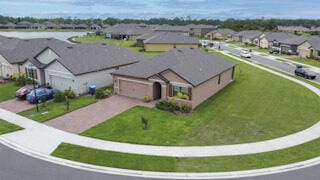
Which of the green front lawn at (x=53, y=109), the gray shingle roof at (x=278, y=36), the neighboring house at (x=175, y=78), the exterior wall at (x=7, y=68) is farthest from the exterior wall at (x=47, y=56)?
the gray shingle roof at (x=278, y=36)

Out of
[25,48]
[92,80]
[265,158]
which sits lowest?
[265,158]

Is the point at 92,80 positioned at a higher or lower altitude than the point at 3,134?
higher

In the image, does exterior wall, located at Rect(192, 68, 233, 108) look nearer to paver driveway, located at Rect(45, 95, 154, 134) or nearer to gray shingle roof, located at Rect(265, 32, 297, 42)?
paver driveway, located at Rect(45, 95, 154, 134)

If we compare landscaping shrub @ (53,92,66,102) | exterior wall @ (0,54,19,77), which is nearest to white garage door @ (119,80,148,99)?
landscaping shrub @ (53,92,66,102)

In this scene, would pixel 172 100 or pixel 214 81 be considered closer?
pixel 172 100

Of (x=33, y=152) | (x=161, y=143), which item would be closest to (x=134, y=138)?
(x=161, y=143)

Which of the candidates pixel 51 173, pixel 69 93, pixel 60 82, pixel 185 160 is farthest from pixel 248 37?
pixel 51 173

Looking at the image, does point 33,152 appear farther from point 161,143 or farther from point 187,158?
point 187,158
